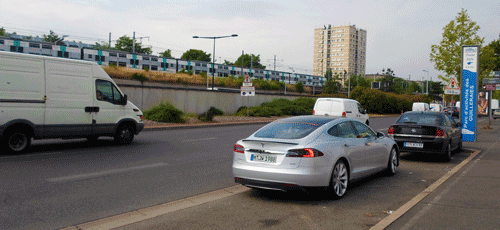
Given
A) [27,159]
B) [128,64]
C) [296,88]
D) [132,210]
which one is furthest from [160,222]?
[296,88]

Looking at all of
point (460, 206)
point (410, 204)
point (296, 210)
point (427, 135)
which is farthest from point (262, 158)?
point (427, 135)

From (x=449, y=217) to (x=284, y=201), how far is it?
2.32 metres

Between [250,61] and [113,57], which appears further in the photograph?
[250,61]

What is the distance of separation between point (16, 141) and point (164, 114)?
12.6 metres

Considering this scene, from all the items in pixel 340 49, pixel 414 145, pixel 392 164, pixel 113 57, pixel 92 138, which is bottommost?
pixel 92 138

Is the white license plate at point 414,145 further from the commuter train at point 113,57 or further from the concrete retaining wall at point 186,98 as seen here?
the commuter train at point 113,57

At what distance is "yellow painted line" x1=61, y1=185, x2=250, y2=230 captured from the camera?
521cm

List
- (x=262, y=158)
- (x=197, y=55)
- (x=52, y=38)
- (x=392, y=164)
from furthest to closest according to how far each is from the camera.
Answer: (x=197, y=55) → (x=52, y=38) → (x=392, y=164) → (x=262, y=158)

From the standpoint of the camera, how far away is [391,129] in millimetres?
12219

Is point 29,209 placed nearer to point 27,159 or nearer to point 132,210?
point 132,210

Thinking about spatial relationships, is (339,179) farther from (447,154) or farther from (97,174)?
(447,154)

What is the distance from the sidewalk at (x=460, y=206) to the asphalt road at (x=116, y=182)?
431 mm

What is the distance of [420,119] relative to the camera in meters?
12.6

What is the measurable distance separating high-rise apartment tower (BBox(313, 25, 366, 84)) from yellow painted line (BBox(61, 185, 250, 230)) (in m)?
169
